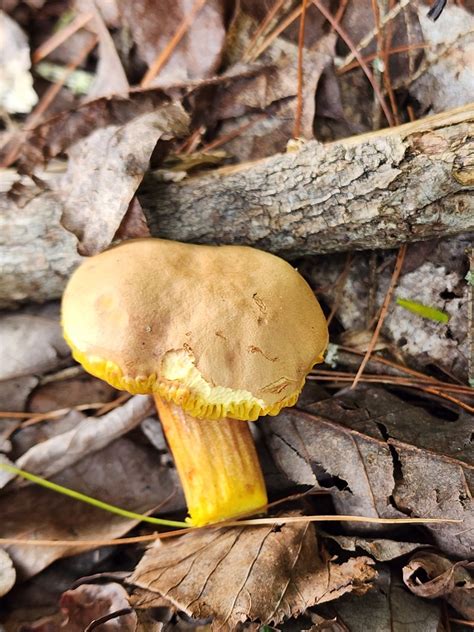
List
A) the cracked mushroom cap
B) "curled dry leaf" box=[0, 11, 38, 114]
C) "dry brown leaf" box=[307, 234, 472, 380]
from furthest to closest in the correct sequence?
1. "curled dry leaf" box=[0, 11, 38, 114]
2. "dry brown leaf" box=[307, 234, 472, 380]
3. the cracked mushroom cap

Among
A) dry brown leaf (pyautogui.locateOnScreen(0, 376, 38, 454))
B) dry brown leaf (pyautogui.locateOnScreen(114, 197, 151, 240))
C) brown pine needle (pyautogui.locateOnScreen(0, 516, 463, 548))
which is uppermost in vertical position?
dry brown leaf (pyautogui.locateOnScreen(114, 197, 151, 240))

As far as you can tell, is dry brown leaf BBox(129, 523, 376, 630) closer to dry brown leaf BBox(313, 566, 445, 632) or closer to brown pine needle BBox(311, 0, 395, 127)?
dry brown leaf BBox(313, 566, 445, 632)

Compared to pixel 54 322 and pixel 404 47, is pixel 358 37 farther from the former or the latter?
pixel 54 322

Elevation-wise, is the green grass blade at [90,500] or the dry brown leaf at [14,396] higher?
the dry brown leaf at [14,396]

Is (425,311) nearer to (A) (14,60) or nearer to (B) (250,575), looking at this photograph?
(B) (250,575)

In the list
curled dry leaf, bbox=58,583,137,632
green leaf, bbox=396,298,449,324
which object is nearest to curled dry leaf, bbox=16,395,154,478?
curled dry leaf, bbox=58,583,137,632

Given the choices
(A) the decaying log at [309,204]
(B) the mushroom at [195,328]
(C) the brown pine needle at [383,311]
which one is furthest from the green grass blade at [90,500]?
(C) the brown pine needle at [383,311]

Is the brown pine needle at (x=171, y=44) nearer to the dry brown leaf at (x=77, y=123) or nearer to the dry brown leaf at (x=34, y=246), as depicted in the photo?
the dry brown leaf at (x=77, y=123)
